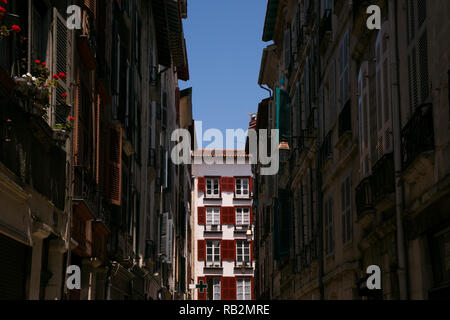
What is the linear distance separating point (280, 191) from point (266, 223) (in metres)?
12.0

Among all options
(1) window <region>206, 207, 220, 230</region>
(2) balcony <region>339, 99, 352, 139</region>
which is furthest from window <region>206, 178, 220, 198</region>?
(2) balcony <region>339, 99, 352, 139</region>

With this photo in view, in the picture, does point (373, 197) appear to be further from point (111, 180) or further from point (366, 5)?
point (111, 180)

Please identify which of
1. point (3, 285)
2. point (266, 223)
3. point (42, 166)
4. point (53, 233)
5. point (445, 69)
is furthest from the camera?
point (266, 223)

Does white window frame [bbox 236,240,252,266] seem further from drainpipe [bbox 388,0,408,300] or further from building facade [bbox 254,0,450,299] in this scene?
drainpipe [bbox 388,0,408,300]

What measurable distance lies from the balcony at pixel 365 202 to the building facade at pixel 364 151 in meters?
0.03

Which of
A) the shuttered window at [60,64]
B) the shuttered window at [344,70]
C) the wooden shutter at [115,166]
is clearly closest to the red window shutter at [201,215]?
the wooden shutter at [115,166]

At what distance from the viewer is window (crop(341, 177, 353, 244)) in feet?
57.0

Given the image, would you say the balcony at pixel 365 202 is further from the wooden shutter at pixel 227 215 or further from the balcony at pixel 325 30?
the wooden shutter at pixel 227 215

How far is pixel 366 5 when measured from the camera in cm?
1433

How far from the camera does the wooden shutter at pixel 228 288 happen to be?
66.2 m

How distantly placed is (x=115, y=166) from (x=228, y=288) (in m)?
47.9

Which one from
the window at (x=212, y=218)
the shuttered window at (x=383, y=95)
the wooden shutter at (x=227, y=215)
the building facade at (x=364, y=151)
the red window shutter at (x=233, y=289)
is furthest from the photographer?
the window at (x=212, y=218)

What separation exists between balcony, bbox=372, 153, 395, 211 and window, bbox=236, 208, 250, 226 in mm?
55278

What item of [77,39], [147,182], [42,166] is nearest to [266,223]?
[147,182]
